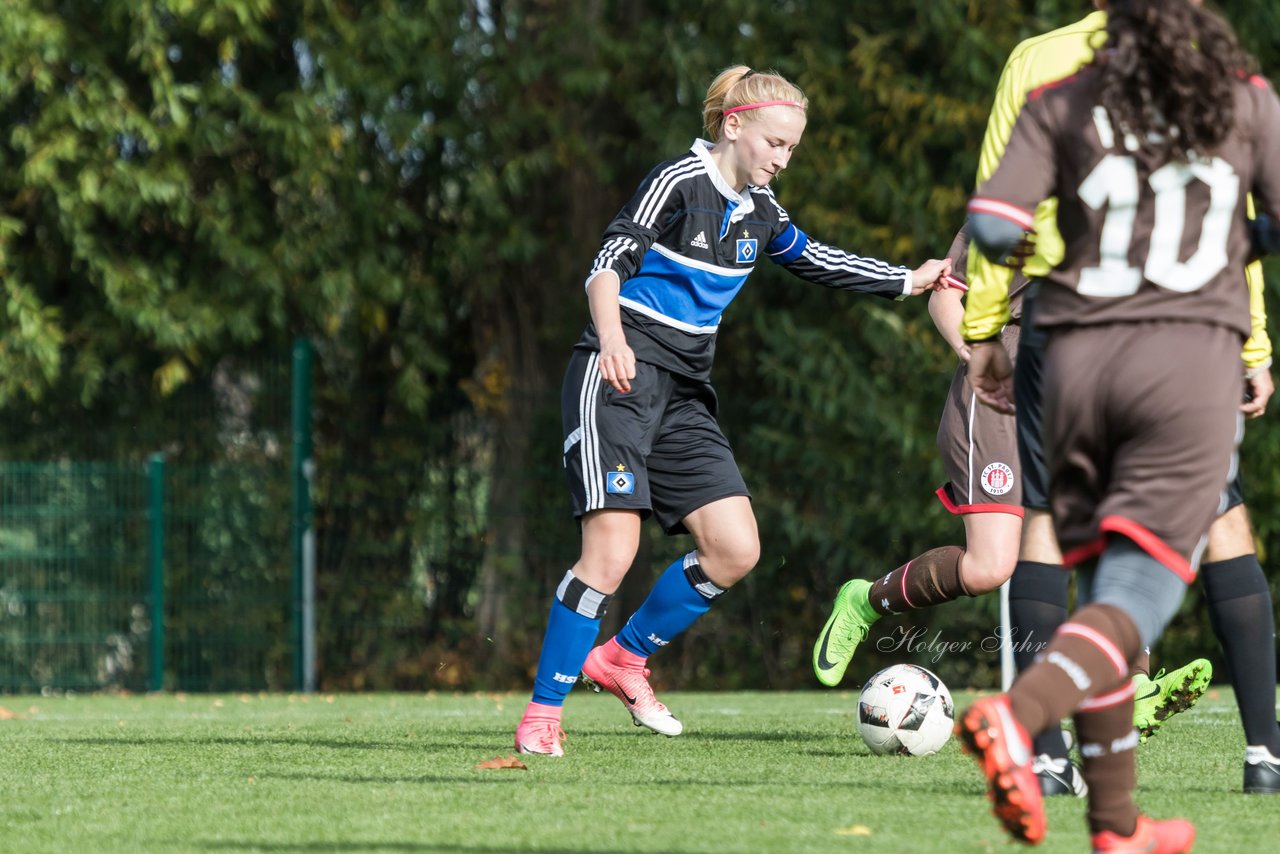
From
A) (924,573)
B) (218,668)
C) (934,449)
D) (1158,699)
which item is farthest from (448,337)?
(1158,699)

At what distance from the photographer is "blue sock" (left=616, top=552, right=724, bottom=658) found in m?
6.27

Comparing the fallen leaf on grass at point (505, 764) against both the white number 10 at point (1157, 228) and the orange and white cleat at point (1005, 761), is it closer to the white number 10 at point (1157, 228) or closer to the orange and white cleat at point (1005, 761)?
the orange and white cleat at point (1005, 761)

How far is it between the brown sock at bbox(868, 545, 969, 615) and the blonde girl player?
635 mm

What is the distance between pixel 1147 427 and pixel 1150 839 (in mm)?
775

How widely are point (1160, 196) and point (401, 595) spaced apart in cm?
A: 1008

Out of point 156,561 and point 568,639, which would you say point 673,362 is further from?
point 156,561

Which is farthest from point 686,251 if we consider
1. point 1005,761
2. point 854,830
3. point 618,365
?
point 1005,761

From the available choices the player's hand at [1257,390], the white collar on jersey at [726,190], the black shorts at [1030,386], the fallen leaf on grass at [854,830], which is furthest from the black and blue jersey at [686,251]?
the fallen leaf on grass at [854,830]

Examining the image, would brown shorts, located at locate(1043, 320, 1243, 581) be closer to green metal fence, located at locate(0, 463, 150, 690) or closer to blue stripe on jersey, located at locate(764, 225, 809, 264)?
blue stripe on jersey, located at locate(764, 225, 809, 264)

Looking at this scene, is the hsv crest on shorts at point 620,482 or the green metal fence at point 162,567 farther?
the green metal fence at point 162,567

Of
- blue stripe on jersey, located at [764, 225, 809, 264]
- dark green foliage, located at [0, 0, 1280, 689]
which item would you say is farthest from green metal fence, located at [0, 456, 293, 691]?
blue stripe on jersey, located at [764, 225, 809, 264]

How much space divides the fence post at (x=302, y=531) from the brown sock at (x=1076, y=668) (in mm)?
9702

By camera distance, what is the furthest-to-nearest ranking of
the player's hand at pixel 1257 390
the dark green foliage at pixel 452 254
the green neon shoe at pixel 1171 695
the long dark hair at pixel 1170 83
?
the dark green foliage at pixel 452 254 → the green neon shoe at pixel 1171 695 → the player's hand at pixel 1257 390 → the long dark hair at pixel 1170 83

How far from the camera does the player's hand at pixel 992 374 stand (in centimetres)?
378
